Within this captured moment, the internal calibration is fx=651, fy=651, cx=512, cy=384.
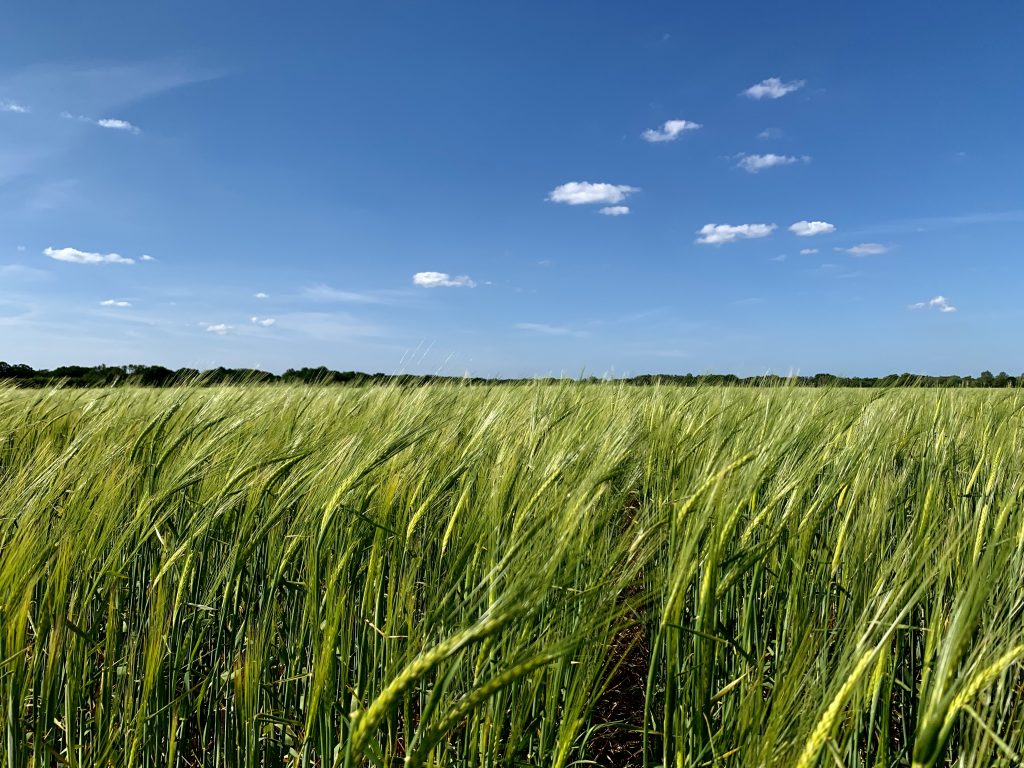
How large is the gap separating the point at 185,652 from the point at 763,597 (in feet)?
4.03

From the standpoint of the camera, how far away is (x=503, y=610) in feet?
2.12

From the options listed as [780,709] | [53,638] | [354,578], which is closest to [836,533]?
[780,709]

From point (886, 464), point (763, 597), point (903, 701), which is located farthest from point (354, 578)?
point (886, 464)

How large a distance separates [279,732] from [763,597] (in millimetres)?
1094

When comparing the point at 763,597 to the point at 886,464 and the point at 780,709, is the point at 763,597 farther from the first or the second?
the point at 780,709

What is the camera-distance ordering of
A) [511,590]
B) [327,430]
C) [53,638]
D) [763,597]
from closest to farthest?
1. [511,590]
2. [53,638]
3. [763,597]
4. [327,430]

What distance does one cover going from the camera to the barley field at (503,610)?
2.50 feet

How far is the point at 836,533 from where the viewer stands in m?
1.50

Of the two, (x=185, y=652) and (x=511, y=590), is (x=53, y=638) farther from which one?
(x=511, y=590)

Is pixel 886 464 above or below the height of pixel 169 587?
above

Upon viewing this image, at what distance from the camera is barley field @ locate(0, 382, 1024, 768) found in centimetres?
76

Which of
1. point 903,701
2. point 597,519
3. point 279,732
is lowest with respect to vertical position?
point 279,732

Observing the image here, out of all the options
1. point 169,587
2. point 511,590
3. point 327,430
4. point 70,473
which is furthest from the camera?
point 327,430

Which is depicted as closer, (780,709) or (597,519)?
(780,709)
